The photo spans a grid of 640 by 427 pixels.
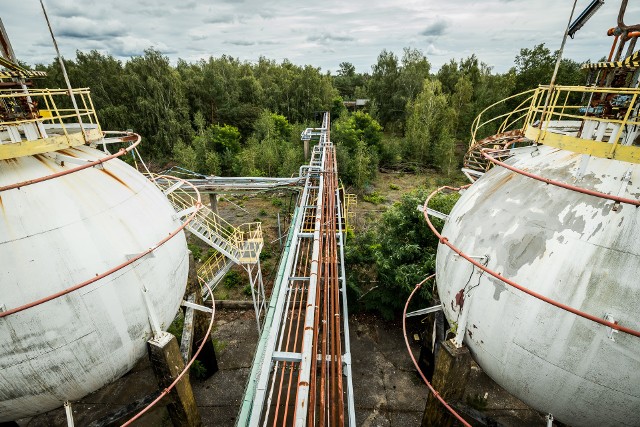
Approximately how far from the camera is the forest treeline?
3431 cm

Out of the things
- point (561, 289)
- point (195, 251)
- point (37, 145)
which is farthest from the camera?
point (195, 251)

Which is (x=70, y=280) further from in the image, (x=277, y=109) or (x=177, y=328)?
(x=277, y=109)

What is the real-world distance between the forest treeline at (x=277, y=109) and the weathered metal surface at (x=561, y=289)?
84.0 feet

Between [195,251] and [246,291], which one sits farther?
[195,251]

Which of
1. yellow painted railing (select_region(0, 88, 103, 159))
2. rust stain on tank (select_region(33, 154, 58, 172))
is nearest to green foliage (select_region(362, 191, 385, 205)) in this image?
yellow painted railing (select_region(0, 88, 103, 159))

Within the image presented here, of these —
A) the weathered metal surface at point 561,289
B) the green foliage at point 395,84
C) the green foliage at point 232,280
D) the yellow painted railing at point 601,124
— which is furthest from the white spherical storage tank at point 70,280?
the green foliage at point 395,84

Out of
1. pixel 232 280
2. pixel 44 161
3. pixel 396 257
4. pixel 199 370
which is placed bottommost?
pixel 232 280

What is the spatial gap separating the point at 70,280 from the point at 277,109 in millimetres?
49498

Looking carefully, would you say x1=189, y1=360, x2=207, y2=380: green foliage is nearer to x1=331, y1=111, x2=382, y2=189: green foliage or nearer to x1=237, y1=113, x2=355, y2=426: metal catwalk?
→ x1=237, y1=113, x2=355, y2=426: metal catwalk

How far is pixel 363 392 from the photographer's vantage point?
11484mm

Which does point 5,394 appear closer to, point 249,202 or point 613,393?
point 613,393

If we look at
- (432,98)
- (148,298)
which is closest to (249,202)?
(148,298)

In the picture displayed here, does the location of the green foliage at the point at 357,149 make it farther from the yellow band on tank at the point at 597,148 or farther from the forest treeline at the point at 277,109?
the yellow band on tank at the point at 597,148

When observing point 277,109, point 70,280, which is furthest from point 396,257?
point 277,109
